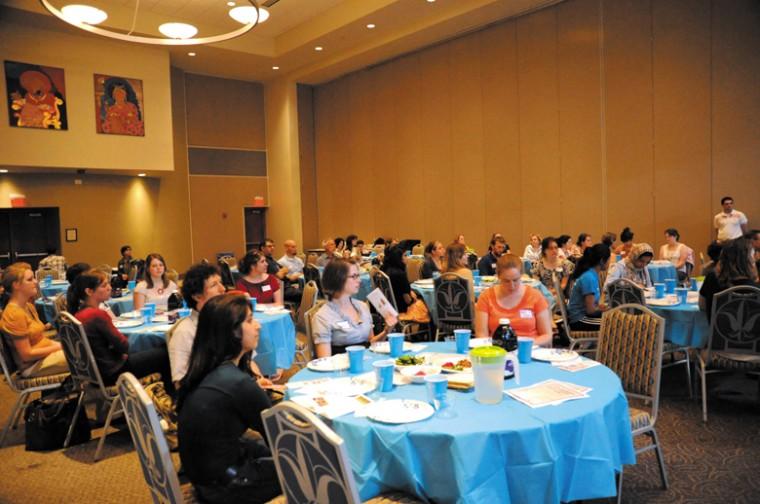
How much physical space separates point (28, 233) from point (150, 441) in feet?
45.6

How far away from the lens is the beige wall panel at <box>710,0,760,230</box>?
29.9 ft

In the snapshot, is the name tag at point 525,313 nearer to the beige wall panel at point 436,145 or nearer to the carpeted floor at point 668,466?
the carpeted floor at point 668,466

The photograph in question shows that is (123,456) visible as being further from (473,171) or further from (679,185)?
(473,171)

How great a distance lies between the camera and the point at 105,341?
13.3ft

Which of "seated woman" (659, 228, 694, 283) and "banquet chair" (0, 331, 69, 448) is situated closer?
"banquet chair" (0, 331, 69, 448)

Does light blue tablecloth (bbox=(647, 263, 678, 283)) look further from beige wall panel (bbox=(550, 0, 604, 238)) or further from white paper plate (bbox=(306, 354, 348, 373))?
Result: white paper plate (bbox=(306, 354, 348, 373))

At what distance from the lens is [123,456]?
4.04 metres

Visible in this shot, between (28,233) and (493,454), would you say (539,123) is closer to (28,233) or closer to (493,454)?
(493,454)

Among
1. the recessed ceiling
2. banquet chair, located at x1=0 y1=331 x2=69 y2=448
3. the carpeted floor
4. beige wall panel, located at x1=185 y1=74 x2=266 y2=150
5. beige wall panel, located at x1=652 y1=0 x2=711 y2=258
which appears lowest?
the carpeted floor

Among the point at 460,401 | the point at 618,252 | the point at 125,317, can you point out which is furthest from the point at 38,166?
the point at 460,401

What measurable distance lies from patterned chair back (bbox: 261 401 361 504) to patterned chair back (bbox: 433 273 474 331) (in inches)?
152

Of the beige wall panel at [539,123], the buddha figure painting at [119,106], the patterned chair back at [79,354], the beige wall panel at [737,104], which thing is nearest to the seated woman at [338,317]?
the patterned chair back at [79,354]

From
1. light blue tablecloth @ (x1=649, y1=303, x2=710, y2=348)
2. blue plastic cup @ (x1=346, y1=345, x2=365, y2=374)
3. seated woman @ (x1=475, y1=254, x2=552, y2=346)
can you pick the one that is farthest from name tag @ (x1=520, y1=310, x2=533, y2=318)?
light blue tablecloth @ (x1=649, y1=303, x2=710, y2=348)

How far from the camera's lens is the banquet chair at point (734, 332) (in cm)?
400
